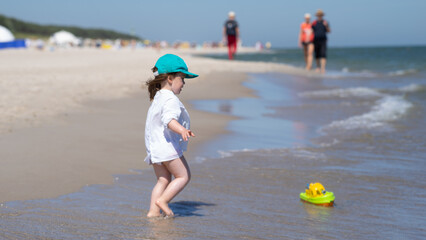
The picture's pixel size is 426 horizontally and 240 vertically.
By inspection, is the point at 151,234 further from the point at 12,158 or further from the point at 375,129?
the point at 375,129

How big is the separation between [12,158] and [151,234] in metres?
1.95

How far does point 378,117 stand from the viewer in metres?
7.69

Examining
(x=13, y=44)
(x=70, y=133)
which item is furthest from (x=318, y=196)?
(x=13, y=44)

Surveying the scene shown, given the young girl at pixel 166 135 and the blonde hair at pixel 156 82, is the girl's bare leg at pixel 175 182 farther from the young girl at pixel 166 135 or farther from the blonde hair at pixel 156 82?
the blonde hair at pixel 156 82

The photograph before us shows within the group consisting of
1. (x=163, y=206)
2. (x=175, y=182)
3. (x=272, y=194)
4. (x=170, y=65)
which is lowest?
(x=272, y=194)

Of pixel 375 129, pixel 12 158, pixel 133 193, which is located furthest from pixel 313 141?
pixel 12 158

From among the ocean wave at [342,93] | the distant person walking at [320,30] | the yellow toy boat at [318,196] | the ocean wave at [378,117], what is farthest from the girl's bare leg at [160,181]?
the distant person walking at [320,30]

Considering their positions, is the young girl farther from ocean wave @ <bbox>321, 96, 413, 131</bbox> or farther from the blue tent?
the blue tent

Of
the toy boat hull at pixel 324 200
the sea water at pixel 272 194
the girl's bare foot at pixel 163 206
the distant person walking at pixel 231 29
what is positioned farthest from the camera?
the distant person walking at pixel 231 29

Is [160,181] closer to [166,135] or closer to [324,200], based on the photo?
[166,135]

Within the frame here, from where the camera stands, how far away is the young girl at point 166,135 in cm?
307

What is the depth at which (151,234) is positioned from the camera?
2.71m

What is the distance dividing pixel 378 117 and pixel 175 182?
530 cm

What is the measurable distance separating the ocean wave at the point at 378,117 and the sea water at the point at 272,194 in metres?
0.05
